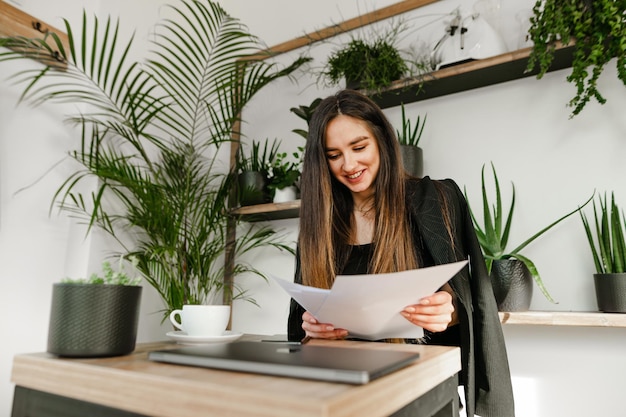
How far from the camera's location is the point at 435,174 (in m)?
1.94

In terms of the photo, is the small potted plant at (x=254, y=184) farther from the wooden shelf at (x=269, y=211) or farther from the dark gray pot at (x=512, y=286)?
the dark gray pot at (x=512, y=286)

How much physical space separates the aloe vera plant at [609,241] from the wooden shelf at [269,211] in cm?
120

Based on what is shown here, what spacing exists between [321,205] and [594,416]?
3.92ft

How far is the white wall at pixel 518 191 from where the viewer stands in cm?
154

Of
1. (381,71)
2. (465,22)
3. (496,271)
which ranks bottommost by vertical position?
(496,271)

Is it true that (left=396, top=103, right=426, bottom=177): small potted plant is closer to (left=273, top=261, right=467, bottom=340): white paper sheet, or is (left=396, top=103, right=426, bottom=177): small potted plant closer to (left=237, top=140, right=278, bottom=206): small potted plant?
(left=237, top=140, right=278, bottom=206): small potted plant

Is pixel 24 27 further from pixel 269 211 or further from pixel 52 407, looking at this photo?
pixel 52 407

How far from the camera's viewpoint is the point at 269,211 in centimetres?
218

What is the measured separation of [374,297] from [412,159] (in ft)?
4.03

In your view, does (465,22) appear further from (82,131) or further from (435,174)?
(82,131)

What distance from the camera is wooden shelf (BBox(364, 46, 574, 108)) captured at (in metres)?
1.63

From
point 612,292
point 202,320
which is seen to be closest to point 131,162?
point 202,320

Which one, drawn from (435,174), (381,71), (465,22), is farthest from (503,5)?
(435,174)

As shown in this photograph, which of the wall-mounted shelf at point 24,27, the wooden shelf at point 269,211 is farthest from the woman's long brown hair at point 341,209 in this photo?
the wall-mounted shelf at point 24,27
